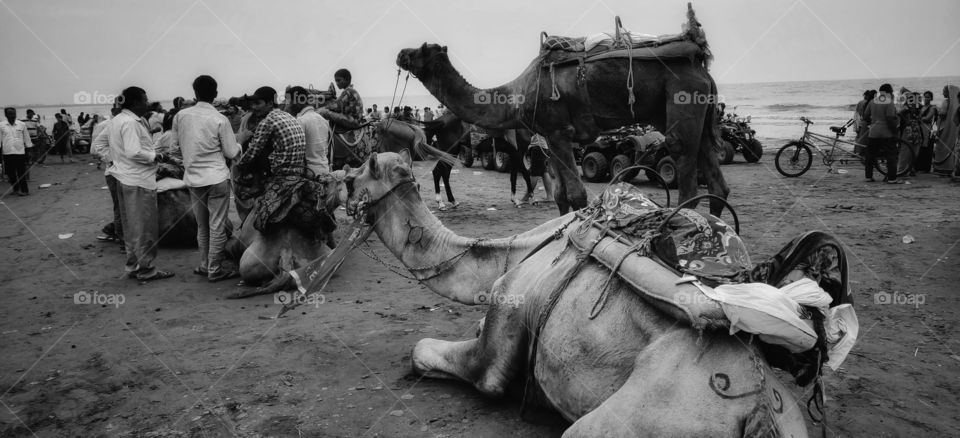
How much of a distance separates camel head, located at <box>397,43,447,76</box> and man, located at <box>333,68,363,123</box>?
10.2ft

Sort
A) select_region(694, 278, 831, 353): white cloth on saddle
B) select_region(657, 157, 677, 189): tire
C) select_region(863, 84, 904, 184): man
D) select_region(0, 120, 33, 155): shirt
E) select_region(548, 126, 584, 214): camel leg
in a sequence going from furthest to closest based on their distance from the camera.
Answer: select_region(0, 120, 33, 155): shirt, select_region(657, 157, 677, 189): tire, select_region(863, 84, 904, 184): man, select_region(548, 126, 584, 214): camel leg, select_region(694, 278, 831, 353): white cloth on saddle

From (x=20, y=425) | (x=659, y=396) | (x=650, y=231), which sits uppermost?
(x=650, y=231)

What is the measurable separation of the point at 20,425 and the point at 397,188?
2.71 m

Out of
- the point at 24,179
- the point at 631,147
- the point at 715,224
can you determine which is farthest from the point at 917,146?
the point at 24,179

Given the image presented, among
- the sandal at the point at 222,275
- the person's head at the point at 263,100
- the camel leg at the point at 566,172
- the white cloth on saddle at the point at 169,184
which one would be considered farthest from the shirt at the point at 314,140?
the camel leg at the point at 566,172

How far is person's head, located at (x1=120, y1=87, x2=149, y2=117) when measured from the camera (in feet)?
24.1

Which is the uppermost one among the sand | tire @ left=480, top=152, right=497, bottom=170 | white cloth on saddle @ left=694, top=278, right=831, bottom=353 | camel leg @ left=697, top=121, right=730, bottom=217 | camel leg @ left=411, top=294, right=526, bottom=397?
camel leg @ left=697, top=121, right=730, bottom=217

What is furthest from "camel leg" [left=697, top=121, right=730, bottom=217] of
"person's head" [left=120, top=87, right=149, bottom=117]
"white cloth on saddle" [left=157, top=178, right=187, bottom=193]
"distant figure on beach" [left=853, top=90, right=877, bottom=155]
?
"distant figure on beach" [left=853, top=90, right=877, bottom=155]

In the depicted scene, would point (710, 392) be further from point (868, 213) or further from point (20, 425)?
point (868, 213)

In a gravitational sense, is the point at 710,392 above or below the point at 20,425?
above

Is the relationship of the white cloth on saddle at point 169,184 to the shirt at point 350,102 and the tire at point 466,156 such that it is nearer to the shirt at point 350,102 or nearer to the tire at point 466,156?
the shirt at point 350,102

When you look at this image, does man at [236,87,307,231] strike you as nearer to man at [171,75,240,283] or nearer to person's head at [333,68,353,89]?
man at [171,75,240,283]

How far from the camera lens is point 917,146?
1559 cm

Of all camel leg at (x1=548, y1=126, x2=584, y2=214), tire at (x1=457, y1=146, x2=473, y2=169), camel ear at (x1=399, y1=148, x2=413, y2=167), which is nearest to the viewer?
camel ear at (x1=399, y1=148, x2=413, y2=167)
